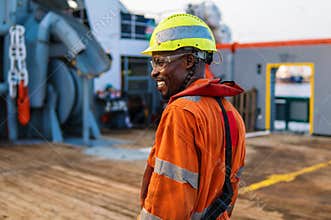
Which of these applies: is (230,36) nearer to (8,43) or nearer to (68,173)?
(8,43)

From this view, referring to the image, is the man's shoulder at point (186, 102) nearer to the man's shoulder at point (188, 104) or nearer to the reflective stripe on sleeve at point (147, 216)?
the man's shoulder at point (188, 104)

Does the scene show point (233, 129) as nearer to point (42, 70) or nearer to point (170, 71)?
point (170, 71)

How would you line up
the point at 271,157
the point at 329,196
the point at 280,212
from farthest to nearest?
1. the point at 271,157
2. the point at 329,196
3. the point at 280,212

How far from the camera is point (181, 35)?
1.77 metres

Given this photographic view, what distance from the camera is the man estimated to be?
60.6 inches

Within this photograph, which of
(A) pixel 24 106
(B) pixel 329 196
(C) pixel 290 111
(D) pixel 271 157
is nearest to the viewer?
(B) pixel 329 196

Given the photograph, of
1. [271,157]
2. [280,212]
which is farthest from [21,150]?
[280,212]

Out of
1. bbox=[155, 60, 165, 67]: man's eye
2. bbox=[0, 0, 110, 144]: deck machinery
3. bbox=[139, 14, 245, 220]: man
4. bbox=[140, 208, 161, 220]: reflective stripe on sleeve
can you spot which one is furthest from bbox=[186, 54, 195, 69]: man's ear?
bbox=[0, 0, 110, 144]: deck machinery

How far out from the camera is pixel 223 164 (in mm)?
1755

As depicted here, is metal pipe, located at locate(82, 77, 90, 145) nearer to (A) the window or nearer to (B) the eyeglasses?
(A) the window

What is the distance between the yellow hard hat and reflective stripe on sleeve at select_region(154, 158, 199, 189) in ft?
1.66

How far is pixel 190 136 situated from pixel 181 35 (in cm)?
48

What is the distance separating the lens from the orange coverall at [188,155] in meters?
1.53

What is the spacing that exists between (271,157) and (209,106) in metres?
7.12
